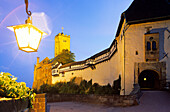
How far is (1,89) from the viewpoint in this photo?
2852 mm

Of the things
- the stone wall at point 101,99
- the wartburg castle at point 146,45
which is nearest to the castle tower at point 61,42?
the stone wall at point 101,99

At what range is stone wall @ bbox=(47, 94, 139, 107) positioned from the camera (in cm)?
1039

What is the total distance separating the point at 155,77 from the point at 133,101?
5.81 m

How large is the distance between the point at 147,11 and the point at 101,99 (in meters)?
9.47

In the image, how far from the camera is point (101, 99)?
508 inches

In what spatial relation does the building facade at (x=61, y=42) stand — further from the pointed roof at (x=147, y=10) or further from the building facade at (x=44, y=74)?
the pointed roof at (x=147, y=10)

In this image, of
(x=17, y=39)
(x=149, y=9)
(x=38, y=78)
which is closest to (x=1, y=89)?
(x=17, y=39)

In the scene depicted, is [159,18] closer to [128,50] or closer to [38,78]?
[128,50]

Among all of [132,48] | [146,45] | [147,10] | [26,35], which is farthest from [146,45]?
[26,35]

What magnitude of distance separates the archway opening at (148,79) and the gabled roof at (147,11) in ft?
16.7

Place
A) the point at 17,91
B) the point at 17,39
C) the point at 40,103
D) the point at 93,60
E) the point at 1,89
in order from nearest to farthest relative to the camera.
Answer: the point at 1,89, the point at 17,91, the point at 17,39, the point at 40,103, the point at 93,60

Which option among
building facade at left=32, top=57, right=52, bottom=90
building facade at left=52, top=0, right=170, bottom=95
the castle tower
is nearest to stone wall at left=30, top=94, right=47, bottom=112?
building facade at left=52, top=0, right=170, bottom=95

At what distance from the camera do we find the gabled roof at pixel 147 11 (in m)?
14.0

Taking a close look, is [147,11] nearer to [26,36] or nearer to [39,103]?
[39,103]
